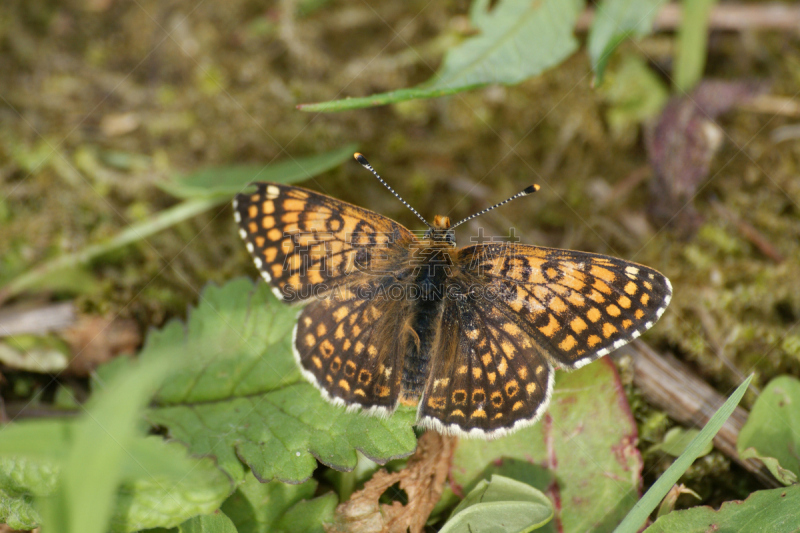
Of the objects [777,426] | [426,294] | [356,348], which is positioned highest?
[426,294]

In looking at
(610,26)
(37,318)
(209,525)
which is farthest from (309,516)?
(610,26)

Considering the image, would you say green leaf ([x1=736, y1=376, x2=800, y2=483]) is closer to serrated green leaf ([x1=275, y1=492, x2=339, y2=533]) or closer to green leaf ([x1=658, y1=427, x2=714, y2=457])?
green leaf ([x1=658, y1=427, x2=714, y2=457])

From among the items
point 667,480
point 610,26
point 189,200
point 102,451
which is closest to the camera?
point 102,451

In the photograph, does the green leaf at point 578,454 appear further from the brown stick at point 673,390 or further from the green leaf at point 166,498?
the green leaf at point 166,498

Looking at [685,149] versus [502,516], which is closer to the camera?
[502,516]

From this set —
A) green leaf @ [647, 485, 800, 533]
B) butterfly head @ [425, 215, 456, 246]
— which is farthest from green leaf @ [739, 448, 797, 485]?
butterfly head @ [425, 215, 456, 246]

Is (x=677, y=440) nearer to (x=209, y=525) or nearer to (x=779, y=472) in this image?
(x=779, y=472)
